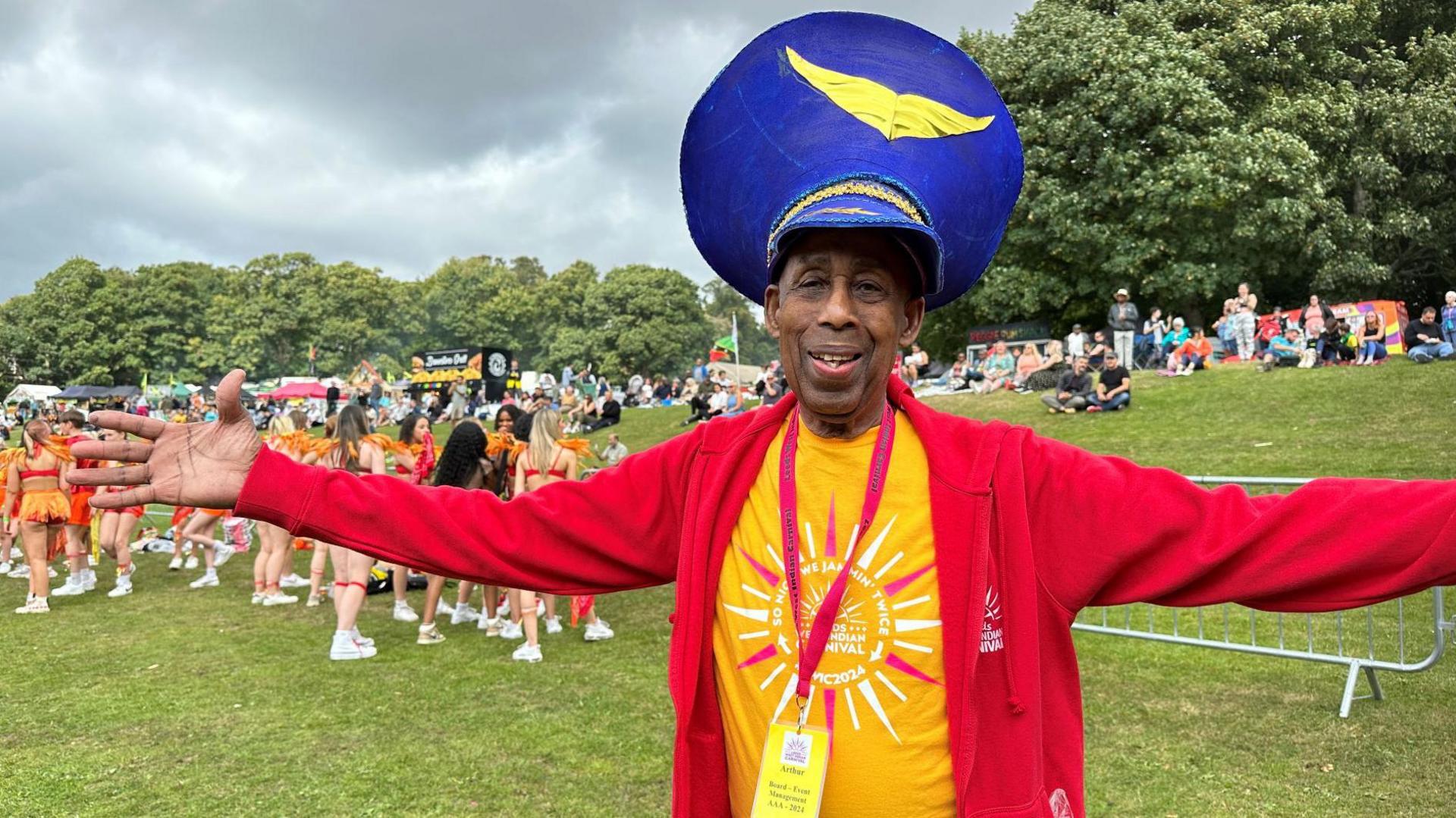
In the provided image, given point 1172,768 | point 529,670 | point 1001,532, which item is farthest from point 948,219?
point 529,670

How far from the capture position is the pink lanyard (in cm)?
203

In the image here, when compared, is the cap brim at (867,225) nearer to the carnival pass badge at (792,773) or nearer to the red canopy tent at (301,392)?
the carnival pass badge at (792,773)

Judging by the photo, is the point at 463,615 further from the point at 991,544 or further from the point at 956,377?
the point at 956,377

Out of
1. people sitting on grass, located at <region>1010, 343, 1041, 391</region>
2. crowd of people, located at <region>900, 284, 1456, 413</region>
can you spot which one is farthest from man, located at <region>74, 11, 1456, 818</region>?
people sitting on grass, located at <region>1010, 343, 1041, 391</region>

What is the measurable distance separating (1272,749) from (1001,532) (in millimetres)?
4938

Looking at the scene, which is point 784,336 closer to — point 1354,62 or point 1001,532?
point 1001,532

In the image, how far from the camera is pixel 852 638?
6.70ft

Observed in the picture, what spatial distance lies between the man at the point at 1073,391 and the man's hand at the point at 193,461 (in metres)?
18.3

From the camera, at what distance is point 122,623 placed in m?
10.3

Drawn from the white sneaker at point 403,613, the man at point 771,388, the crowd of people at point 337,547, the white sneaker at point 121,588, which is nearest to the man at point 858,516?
the crowd of people at point 337,547

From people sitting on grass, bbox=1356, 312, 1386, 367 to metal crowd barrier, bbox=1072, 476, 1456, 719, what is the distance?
12.4 metres

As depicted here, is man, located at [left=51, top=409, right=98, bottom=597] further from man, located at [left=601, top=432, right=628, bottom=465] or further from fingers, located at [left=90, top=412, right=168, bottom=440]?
fingers, located at [left=90, top=412, right=168, bottom=440]

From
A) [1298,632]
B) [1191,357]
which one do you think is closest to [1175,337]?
[1191,357]

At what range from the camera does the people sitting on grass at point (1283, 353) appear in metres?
20.1
